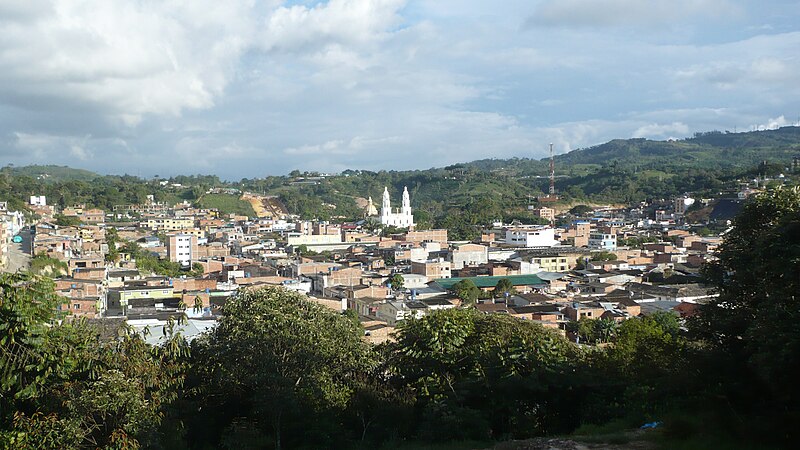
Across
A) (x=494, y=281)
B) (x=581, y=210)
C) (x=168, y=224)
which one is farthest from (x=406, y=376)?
(x=581, y=210)

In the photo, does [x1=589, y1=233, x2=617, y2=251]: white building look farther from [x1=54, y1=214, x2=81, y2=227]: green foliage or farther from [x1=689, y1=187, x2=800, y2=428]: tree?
[x1=689, y1=187, x2=800, y2=428]: tree

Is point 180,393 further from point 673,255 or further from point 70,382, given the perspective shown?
point 673,255

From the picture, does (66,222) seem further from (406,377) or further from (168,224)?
(406,377)

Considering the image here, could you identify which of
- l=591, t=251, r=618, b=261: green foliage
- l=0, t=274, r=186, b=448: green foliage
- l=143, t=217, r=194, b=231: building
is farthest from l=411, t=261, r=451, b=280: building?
l=0, t=274, r=186, b=448: green foliage

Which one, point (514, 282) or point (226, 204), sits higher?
point (226, 204)

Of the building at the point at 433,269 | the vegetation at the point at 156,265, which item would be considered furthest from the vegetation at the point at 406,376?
the vegetation at the point at 156,265

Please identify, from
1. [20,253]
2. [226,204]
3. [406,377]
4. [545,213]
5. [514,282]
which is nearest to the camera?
[406,377]

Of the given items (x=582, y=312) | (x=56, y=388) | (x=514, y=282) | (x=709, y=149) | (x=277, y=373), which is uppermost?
(x=709, y=149)

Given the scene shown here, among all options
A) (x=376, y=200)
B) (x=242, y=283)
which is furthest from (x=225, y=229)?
(x=376, y=200)
